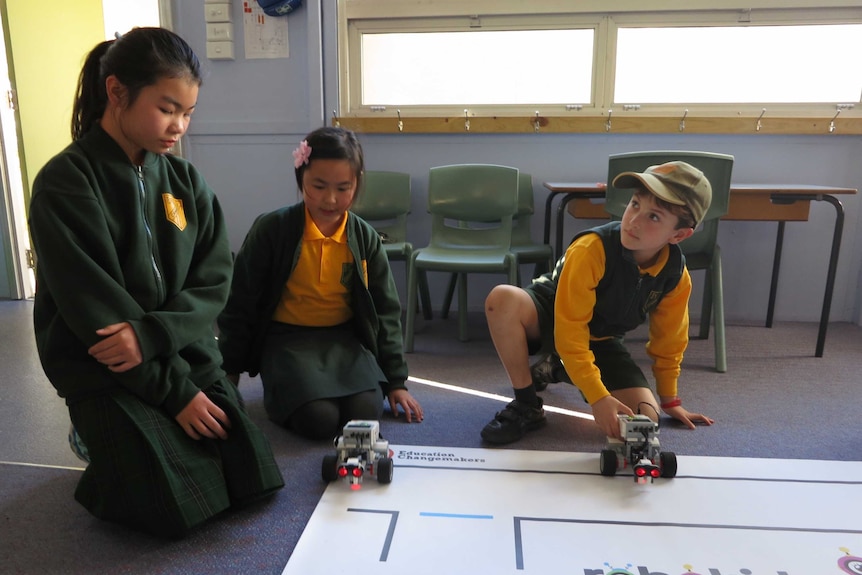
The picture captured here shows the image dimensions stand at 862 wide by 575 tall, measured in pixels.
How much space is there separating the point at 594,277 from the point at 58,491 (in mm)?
1265

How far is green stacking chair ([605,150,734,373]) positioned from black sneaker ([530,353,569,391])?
2.27 ft

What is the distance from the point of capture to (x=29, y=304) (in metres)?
3.13

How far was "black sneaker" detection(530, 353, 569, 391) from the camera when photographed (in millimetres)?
1690

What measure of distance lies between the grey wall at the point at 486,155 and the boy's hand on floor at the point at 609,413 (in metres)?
1.69

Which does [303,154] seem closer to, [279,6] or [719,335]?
[719,335]

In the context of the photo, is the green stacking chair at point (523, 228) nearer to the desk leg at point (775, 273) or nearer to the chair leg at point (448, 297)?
the chair leg at point (448, 297)

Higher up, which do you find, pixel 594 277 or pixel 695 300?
pixel 594 277

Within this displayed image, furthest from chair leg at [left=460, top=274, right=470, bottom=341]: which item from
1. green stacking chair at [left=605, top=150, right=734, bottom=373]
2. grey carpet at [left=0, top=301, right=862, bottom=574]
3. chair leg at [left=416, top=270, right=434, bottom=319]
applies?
green stacking chair at [left=605, top=150, right=734, bottom=373]

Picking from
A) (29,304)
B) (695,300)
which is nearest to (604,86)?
(695,300)

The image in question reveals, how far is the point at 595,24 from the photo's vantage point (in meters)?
2.93

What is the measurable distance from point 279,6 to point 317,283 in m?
1.79

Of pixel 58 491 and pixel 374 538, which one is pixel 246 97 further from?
pixel 374 538

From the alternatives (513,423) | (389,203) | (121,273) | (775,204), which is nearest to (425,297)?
(389,203)

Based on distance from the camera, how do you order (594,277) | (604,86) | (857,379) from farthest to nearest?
1. (604,86)
2. (857,379)
3. (594,277)
